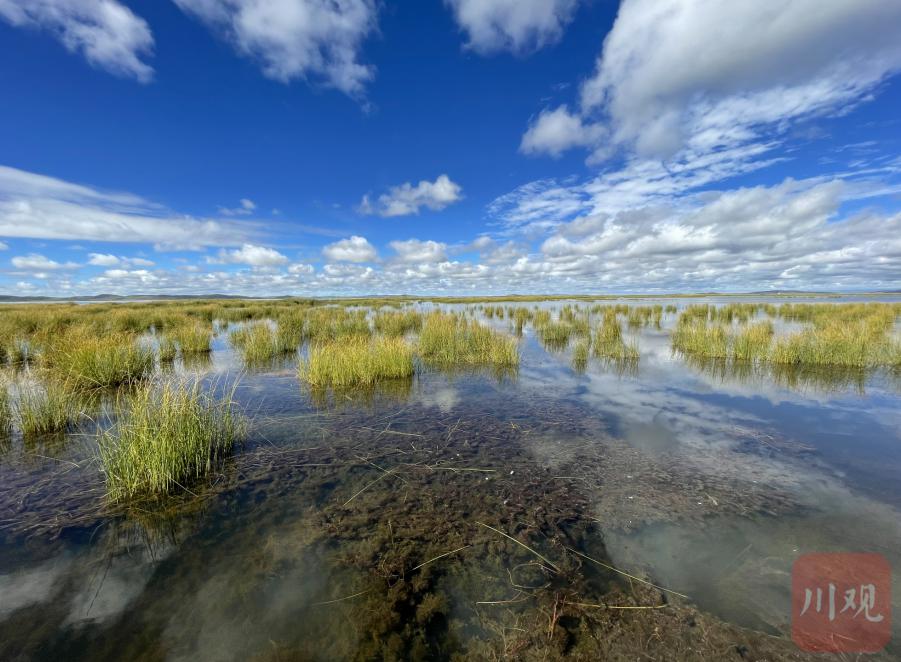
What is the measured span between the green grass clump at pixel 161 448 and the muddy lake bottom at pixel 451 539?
0.32m

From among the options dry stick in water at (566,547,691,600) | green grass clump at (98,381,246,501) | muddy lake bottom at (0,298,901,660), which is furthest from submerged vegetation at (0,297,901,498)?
dry stick in water at (566,547,691,600)

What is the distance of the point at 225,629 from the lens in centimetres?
308

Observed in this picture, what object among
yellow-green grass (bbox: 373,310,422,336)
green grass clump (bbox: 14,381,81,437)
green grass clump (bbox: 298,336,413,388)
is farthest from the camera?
yellow-green grass (bbox: 373,310,422,336)

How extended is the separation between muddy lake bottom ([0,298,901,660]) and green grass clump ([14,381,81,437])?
0.39 metres

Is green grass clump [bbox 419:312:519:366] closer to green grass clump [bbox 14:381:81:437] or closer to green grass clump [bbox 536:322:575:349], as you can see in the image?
green grass clump [bbox 536:322:575:349]

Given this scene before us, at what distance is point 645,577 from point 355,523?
3165 millimetres

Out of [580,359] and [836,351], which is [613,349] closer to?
[580,359]

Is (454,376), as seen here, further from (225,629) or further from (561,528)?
(225,629)

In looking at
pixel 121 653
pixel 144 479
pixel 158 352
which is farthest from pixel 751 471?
pixel 158 352

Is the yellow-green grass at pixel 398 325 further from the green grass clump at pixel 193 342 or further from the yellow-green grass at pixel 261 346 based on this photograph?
the green grass clump at pixel 193 342

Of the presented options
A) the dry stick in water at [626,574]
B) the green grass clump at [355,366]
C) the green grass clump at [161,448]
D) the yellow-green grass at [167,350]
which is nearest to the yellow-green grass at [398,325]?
the green grass clump at [355,366]

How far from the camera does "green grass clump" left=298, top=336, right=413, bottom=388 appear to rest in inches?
421

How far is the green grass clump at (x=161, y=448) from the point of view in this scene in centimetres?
489

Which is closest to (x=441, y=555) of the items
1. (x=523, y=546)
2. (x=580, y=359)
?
(x=523, y=546)
